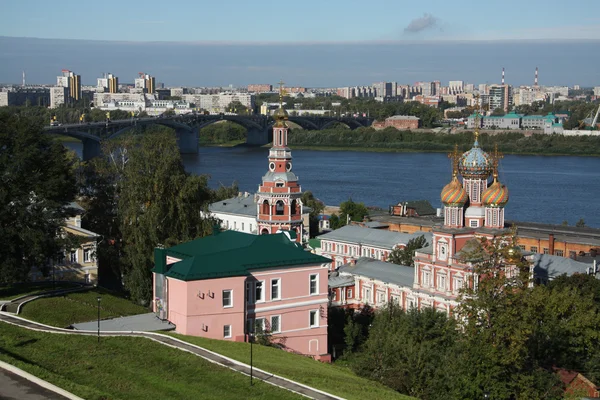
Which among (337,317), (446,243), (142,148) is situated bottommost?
(337,317)

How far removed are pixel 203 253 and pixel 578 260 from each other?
35.8 ft

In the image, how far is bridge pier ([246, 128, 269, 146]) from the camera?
259 ft

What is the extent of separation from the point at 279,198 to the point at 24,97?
424ft

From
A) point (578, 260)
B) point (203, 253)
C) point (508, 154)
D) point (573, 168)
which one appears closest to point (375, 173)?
point (573, 168)

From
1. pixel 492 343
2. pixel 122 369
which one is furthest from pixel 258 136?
pixel 122 369

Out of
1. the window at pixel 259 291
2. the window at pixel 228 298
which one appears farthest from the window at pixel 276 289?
the window at pixel 228 298

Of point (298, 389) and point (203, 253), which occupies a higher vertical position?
point (203, 253)

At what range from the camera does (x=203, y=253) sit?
14047 millimetres

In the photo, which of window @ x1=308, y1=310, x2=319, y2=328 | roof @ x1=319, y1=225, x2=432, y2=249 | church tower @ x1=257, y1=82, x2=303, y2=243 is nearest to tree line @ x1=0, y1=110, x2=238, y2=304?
church tower @ x1=257, y1=82, x2=303, y2=243

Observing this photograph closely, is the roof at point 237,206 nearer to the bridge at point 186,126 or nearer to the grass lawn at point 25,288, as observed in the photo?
the grass lawn at point 25,288

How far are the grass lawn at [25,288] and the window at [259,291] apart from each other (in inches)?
157

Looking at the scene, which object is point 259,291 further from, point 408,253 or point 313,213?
point 313,213

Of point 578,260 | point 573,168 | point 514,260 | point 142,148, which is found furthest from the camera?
point 573,168

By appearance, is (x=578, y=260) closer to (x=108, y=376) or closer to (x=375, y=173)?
(x=108, y=376)
